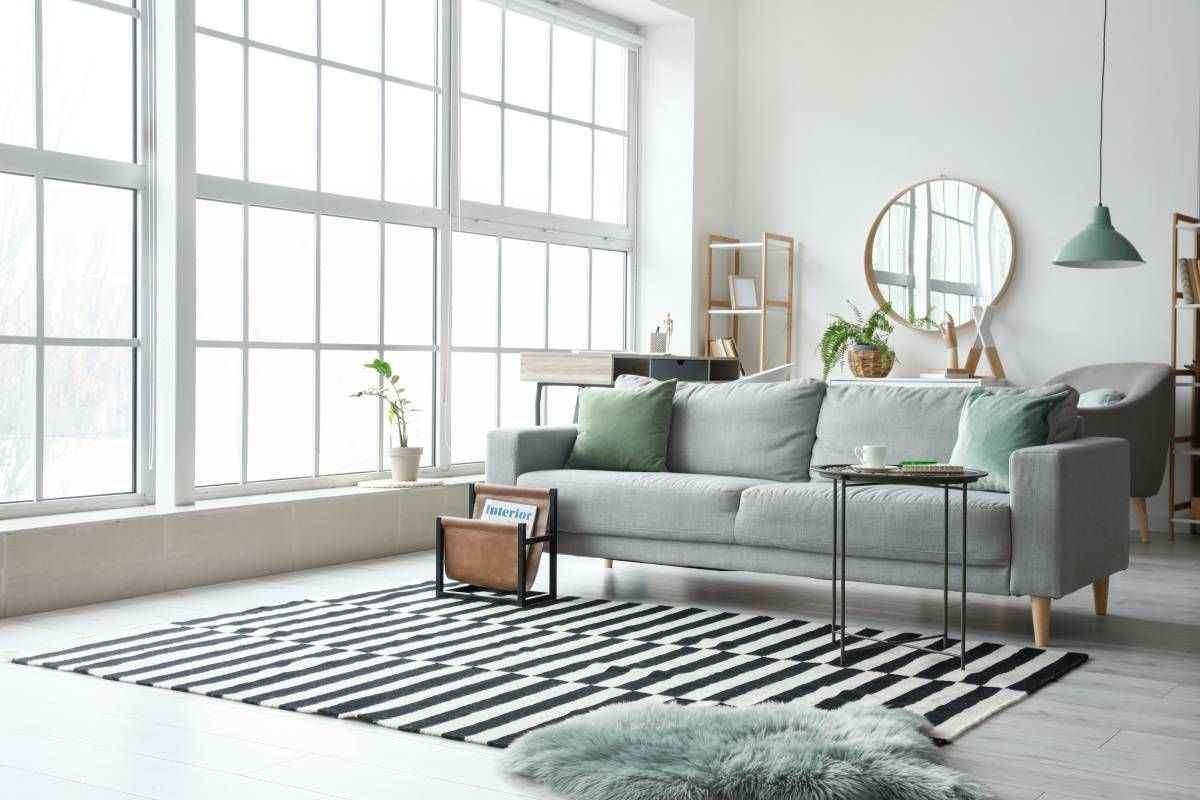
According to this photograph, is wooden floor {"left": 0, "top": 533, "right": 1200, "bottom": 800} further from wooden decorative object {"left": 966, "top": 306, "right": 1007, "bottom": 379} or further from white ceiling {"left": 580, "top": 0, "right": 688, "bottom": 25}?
white ceiling {"left": 580, "top": 0, "right": 688, "bottom": 25}

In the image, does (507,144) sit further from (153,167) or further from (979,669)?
(979,669)

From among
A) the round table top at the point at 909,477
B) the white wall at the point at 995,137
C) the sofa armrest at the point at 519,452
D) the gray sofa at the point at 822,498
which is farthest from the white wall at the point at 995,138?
the round table top at the point at 909,477

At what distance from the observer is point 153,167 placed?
204 inches

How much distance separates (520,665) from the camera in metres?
3.59

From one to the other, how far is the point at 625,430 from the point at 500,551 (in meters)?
0.83

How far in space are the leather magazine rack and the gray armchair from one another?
113 inches

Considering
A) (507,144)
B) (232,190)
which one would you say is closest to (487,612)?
(232,190)

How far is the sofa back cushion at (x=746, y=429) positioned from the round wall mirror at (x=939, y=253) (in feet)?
9.39

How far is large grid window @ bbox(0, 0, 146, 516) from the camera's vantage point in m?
4.72

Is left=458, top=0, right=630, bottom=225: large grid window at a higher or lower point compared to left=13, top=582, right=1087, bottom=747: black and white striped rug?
higher

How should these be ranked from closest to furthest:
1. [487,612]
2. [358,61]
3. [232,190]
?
[487,612], [232,190], [358,61]

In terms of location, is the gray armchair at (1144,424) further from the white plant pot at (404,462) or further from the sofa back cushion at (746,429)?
the white plant pot at (404,462)

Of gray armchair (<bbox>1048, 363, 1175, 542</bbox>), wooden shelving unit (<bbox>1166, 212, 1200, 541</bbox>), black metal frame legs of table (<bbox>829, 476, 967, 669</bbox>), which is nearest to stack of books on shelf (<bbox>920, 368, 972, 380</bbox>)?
gray armchair (<bbox>1048, 363, 1175, 542</bbox>)

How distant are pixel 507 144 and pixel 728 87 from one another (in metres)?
1.89
